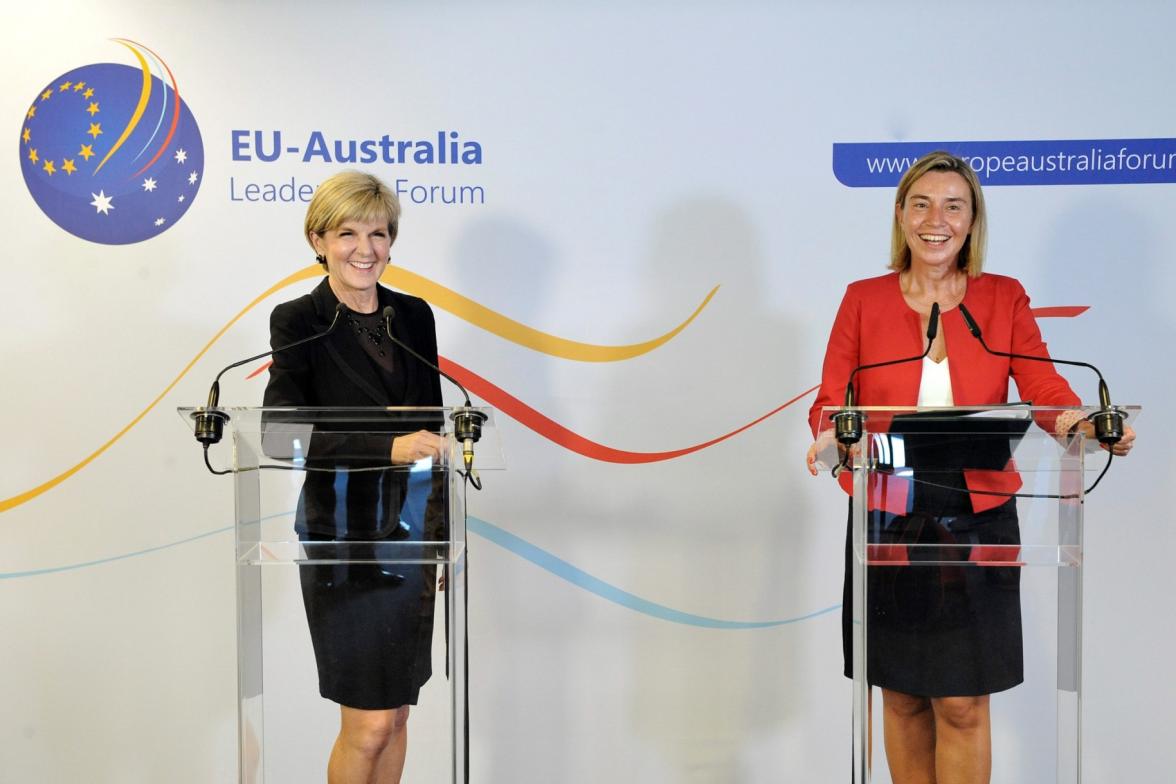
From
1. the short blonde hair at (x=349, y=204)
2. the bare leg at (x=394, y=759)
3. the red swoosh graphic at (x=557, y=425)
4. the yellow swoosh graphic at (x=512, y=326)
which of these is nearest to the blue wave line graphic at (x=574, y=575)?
the red swoosh graphic at (x=557, y=425)

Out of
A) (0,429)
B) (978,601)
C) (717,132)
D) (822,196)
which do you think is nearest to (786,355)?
(822,196)

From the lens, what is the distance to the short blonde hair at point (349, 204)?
2.56 metres

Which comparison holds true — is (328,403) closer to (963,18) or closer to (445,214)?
(445,214)

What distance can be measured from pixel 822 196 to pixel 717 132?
398 mm

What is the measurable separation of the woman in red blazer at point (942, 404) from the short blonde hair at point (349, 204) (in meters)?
1.18

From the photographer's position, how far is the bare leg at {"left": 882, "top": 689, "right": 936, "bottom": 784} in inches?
83.0

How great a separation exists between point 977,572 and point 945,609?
3.8 inches

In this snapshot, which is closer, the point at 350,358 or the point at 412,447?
the point at 412,447

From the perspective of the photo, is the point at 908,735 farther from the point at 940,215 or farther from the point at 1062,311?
the point at 1062,311

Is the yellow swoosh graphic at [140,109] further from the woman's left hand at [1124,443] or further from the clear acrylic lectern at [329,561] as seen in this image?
the woman's left hand at [1124,443]

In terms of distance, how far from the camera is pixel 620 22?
3383mm

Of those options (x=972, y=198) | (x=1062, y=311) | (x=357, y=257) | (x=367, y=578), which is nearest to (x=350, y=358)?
(x=357, y=257)

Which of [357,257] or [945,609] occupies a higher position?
[357,257]

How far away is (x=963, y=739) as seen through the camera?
2.12m
